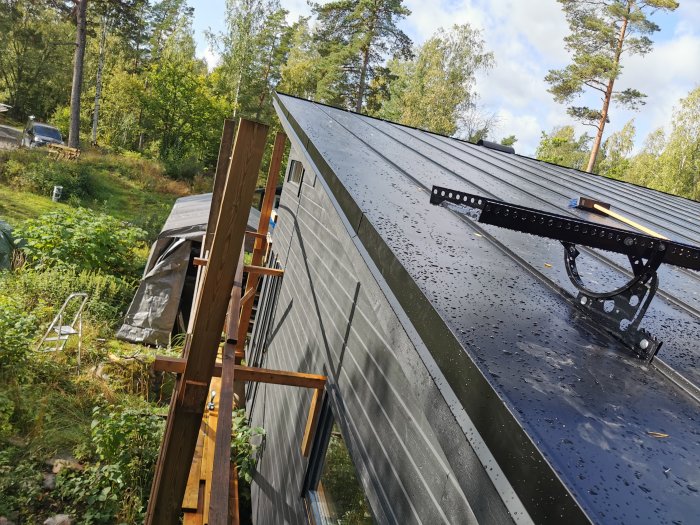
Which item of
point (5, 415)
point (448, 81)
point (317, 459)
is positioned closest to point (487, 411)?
point (317, 459)

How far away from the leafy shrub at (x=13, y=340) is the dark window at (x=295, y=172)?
4316mm

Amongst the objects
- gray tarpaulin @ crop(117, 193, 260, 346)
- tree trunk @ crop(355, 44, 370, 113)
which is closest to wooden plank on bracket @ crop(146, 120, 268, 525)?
gray tarpaulin @ crop(117, 193, 260, 346)

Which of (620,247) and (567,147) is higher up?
(567,147)

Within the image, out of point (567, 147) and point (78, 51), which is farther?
point (567, 147)

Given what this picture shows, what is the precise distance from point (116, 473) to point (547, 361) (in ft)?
17.4

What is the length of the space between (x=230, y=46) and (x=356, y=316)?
93.3 feet

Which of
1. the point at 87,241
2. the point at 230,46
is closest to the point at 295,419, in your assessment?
the point at 87,241

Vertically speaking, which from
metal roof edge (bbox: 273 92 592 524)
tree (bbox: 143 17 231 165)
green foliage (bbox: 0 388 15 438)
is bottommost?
green foliage (bbox: 0 388 15 438)

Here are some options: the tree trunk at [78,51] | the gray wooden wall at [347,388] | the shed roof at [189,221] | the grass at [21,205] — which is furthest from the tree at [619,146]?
the gray wooden wall at [347,388]

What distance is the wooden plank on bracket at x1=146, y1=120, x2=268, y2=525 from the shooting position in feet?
7.97

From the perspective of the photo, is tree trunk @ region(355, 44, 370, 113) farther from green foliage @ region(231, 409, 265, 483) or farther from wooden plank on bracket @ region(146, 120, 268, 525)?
wooden plank on bracket @ region(146, 120, 268, 525)

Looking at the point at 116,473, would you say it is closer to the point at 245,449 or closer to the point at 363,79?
the point at 245,449

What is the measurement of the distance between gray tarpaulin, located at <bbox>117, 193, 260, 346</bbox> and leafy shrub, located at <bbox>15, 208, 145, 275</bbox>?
202 centimetres

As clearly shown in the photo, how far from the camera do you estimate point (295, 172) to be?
7676 millimetres
